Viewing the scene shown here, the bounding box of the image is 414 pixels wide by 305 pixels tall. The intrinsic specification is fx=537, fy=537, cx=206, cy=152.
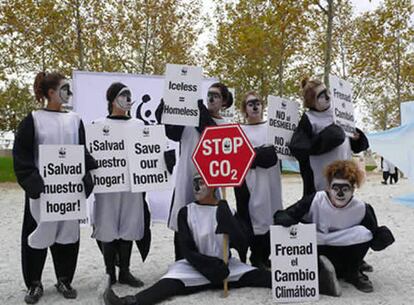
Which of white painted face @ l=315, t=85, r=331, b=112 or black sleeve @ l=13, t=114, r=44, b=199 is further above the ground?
white painted face @ l=315, t=85, r=331, b=112

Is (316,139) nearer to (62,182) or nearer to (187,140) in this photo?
(187,140)

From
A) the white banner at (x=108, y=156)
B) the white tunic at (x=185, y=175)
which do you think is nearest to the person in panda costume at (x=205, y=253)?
the white tunic at (x=185, y=175)

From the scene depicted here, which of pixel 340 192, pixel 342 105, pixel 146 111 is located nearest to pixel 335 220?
pixel 340 192

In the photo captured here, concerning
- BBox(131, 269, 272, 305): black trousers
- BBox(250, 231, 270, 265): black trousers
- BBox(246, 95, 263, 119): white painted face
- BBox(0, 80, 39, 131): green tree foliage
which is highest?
BBox(0, 80, 39, 131): green tree foliage

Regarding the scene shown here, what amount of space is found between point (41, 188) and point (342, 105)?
2.82 metres

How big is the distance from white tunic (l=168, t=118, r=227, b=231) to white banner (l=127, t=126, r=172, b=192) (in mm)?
266

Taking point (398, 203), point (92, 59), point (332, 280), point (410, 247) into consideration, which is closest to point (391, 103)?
point (92, 59)

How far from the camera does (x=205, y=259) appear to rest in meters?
4.48

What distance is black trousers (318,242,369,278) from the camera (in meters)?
4.68

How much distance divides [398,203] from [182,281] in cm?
949

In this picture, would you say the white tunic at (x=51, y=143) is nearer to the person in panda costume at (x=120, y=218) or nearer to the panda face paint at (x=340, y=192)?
the person in panda costume at (x=120, y=218)

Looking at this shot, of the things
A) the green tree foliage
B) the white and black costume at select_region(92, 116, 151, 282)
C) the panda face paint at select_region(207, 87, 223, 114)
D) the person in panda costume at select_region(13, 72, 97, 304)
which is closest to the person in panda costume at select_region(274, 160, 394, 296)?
the panda face paint at select_region(207, 87, 223, 114)

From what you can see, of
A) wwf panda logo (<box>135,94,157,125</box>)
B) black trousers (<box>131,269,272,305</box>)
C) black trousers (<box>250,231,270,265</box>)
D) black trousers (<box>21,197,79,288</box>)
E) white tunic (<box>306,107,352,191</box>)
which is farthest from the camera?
wwf panda logo (<box>135,94,157,125</box>)

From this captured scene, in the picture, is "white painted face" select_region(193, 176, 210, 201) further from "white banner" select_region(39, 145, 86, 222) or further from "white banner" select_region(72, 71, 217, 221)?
"white banner" select_region(72, 71, 217, 221)
